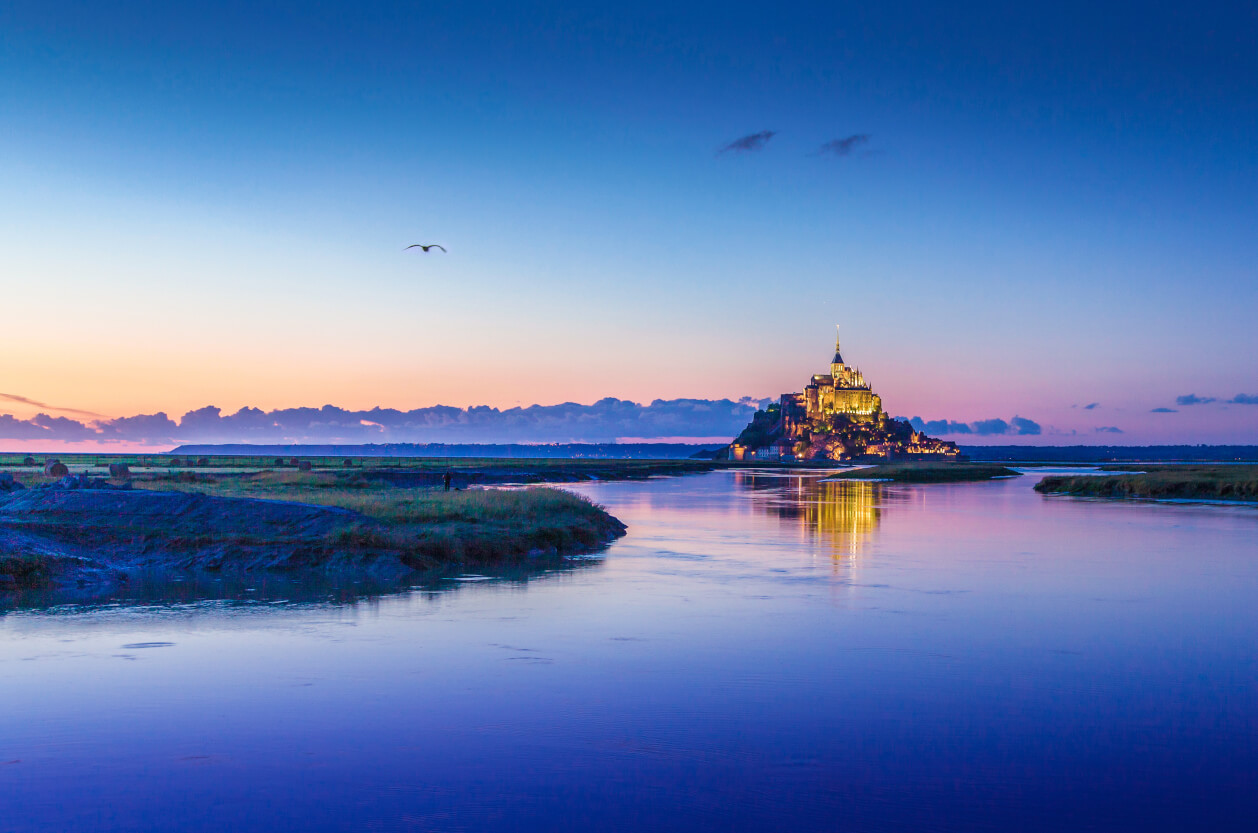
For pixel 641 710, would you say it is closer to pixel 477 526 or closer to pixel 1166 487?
pixel 477 526

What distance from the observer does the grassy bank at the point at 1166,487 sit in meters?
66.8

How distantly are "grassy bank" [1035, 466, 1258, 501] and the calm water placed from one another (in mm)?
50395

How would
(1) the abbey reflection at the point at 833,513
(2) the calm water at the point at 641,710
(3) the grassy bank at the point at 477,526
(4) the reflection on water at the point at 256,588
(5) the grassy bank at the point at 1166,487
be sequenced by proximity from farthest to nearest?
(5) the grassy bank at the point at 1166,487 < (1) the abbey reflection at the point at 833,513 < (3) the grassy bank at the point at 477,526 < (4) the reflection on water at the point at 256,588 < (2) the calm water at the point at 641,710

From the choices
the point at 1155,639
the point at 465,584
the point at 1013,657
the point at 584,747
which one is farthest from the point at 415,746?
the point at 1155,639

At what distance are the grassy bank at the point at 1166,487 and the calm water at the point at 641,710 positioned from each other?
5040 cm

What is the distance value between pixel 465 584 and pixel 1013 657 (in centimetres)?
1252

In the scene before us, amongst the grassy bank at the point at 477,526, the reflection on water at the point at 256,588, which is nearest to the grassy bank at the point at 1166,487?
the grassy bank at the point at 477,526

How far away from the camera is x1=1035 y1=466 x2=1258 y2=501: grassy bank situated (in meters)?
66.8

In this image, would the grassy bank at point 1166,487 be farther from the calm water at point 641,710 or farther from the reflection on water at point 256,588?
the reflection on water at point 256,588

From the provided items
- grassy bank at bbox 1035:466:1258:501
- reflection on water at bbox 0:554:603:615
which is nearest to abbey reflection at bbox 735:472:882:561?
reflection on water at bbox 0:554:603:615

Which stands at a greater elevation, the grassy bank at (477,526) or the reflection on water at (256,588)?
the grassy bank at (477,526)

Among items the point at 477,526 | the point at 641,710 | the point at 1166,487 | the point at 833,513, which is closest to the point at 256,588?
the point at 477,526

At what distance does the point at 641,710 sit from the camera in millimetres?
12023

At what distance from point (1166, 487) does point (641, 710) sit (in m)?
72.3
